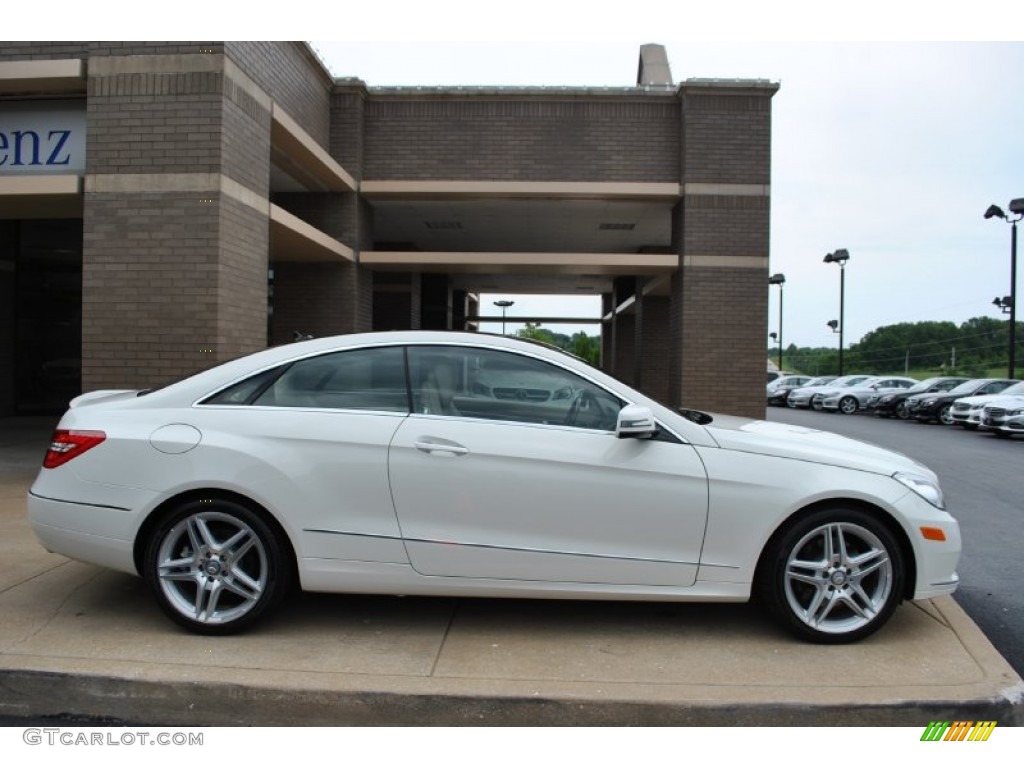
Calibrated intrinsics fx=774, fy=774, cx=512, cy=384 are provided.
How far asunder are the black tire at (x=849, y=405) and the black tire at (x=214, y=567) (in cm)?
2801

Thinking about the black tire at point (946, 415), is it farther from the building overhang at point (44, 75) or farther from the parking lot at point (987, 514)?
the building overhang at point (44, 75)

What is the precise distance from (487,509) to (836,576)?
1.74 m

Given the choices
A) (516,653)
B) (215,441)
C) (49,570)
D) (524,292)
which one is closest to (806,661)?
(516,653)

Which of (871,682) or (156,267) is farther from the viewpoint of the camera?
(156,267)

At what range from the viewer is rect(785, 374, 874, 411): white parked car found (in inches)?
1178

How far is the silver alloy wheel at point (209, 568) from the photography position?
12.5 ft

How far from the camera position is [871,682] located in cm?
342

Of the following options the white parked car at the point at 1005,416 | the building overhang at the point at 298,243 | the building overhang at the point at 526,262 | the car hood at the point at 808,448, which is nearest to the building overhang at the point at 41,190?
the building overhang at the point at 298,243

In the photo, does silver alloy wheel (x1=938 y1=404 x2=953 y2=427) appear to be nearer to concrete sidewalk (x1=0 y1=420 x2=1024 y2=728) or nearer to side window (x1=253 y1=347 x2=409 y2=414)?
concrete sidewalk (x1=0 y1=420 x2=1024 y2=728)

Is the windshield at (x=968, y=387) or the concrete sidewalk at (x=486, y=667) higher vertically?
the windshield at (x=968, y=387)

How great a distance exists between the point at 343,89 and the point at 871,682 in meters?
11.5

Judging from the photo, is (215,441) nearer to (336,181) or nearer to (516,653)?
(516,653)
